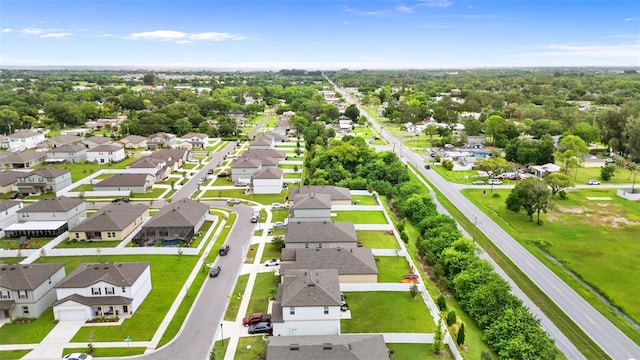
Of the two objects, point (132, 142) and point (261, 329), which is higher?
point (132, 142)

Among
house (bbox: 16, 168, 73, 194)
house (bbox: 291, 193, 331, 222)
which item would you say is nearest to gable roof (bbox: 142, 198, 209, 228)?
house (bbox: 291, 193, 331, 222)

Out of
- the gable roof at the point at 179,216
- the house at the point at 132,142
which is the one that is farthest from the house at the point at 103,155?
the gable roof at the point at 179,216

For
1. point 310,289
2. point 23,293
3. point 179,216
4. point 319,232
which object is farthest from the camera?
point 179,216

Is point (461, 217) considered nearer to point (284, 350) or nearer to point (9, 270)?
point (284, 350)

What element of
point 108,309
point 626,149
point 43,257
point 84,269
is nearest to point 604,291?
point 108,309

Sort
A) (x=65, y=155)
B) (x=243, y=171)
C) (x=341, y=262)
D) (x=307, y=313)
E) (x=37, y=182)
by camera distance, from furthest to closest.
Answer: (x=65, y=155), (x=243, y=171), (x=37, y=182), (x=341, y=262), (x=307, y=313)

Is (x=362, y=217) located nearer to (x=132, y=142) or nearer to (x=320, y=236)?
(x=320, y=236)

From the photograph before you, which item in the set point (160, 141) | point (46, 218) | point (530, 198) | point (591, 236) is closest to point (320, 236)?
point (530, 198)
